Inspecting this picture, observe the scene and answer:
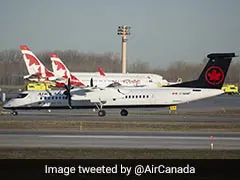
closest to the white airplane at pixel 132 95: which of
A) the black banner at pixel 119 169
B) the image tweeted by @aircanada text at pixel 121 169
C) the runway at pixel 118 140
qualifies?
the runway at pixel 118 140

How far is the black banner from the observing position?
18.4m

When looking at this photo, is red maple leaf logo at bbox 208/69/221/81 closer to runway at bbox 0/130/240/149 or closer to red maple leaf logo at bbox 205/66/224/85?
red maple leaf logo at bbox 205/66/224/85

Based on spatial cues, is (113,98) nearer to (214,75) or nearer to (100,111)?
(100,111)

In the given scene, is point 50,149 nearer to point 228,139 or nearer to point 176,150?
point 176,150

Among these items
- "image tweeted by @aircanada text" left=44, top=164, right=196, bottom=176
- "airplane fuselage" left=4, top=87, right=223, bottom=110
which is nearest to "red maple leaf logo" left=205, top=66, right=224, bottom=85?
"airplane fuselage" left=4, top=87, right=223, bottom=110

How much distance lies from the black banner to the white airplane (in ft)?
89.6

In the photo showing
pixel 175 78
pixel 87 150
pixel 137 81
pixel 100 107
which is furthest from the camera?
pixel 175 78

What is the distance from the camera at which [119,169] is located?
65.0 ft

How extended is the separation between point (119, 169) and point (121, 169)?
0.09m

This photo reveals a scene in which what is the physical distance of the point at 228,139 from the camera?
30.4m

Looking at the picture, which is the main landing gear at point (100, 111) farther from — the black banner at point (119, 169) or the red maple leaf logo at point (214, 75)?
the black banner at point (119, 169)

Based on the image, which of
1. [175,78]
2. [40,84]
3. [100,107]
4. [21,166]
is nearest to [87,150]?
[21,166]

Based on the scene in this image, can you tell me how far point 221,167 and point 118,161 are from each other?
159 inches

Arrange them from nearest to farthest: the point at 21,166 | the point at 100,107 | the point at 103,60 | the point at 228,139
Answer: the point at 21,166 < the point at 228,139 < the point at 100,107 < the point at 103,60
